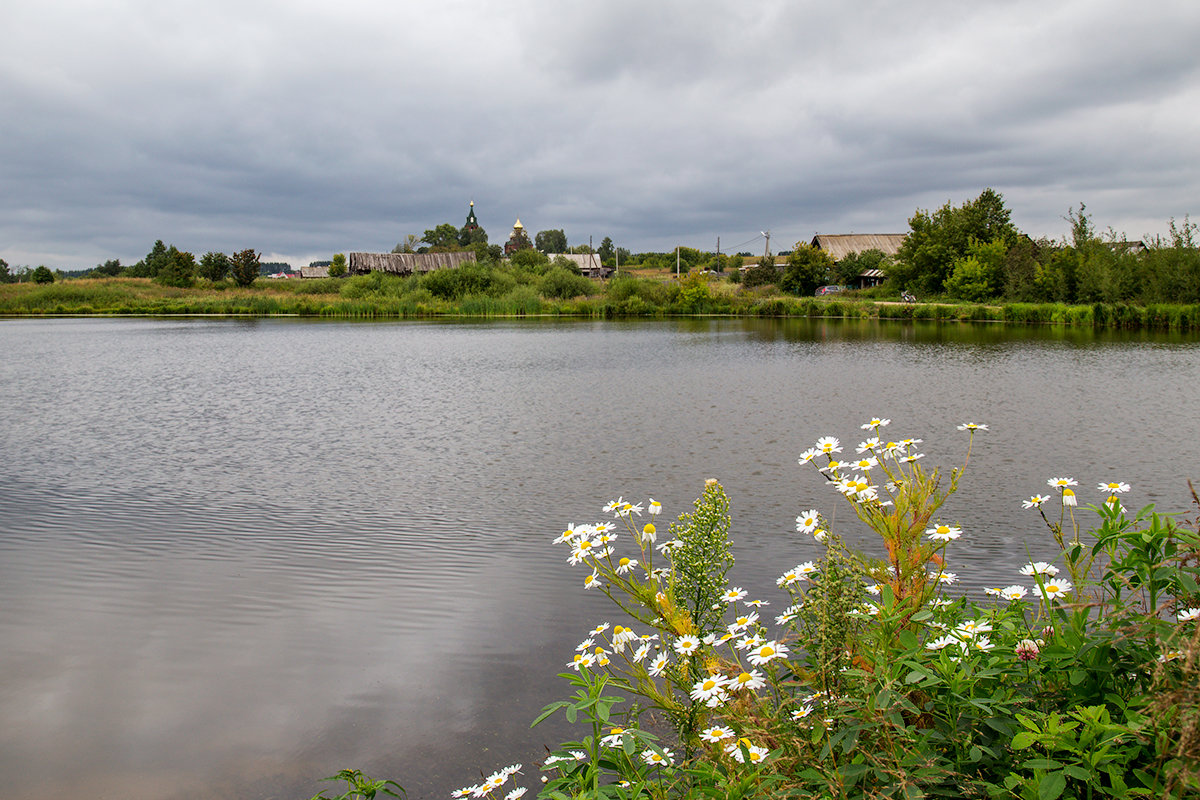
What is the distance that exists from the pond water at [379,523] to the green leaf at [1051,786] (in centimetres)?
230

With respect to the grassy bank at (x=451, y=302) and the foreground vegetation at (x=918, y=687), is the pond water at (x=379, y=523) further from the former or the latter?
the grassy bank at (x=451, y=302)

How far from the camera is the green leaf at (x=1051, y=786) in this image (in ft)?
6.04

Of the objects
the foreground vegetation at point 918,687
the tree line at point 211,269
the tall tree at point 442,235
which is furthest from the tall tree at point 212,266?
the foreground vegetation at point 918,687

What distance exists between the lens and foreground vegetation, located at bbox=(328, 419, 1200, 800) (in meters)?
1.94

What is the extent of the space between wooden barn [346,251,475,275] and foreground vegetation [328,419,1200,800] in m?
72.2

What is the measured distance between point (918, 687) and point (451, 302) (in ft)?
207

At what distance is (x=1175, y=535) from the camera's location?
7.00ft

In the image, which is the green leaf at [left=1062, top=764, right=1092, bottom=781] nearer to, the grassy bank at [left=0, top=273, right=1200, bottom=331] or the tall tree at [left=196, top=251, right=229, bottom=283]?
the grassy bank at [left=0, top=273, right=1200, bottom=331]

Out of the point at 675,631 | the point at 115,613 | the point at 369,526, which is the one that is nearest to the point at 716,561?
the point at 675,631

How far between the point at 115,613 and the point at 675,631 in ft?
14.3

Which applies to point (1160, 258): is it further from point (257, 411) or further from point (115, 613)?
point (115, 613)

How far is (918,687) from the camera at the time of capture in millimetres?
2229

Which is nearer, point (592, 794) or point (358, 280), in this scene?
point (592, 794)

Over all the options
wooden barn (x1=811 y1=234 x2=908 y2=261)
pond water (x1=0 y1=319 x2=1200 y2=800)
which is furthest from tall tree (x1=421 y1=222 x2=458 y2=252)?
pond water (x1=0 y1=319 x2=1200 y2=800)
